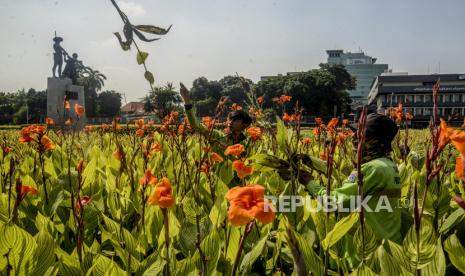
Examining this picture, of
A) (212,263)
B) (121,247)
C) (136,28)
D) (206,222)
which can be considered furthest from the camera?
(206,222)

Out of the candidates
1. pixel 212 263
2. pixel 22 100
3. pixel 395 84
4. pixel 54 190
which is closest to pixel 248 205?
pixel 212 263

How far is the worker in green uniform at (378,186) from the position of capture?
1.36 meters

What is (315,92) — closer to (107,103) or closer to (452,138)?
(107,103)

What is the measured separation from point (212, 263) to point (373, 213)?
0.65 meters

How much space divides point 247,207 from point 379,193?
0.85 m

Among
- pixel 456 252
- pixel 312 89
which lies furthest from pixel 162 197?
pixel 312 89

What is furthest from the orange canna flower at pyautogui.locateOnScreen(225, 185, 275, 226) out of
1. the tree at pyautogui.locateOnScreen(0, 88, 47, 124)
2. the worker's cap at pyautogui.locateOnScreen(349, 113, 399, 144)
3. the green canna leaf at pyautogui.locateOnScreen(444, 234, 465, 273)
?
the tree at pyautogui.locateOnScreen(0, 88, 47, 124)

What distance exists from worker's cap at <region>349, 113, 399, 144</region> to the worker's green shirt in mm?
105

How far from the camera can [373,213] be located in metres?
1.39

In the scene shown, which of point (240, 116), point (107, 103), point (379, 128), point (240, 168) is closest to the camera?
point (240, 168)

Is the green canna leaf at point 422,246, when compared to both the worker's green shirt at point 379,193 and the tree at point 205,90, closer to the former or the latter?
the worker's green shirt at point 379,193

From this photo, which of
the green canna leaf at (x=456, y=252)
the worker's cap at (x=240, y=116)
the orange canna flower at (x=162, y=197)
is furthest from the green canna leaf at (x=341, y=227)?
the worker's cap at (x=240, y=116)

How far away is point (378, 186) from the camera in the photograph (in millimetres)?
1438

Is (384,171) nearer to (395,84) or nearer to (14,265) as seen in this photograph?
(14,265)
